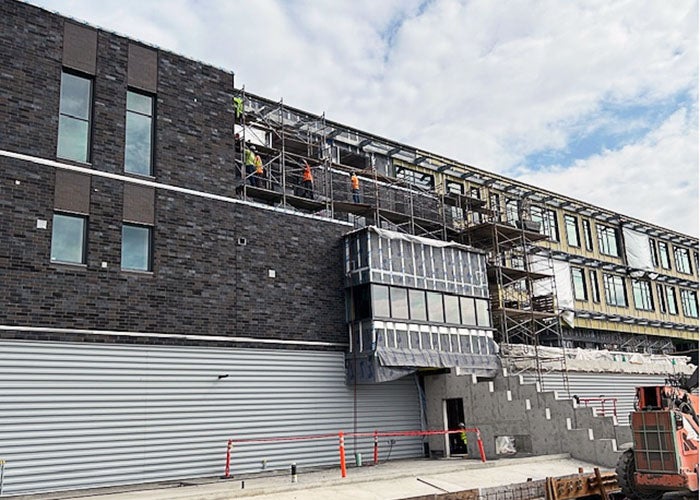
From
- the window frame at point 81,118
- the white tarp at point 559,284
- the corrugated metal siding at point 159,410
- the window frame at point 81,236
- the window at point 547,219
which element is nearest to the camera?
the corrugated metal siding at point 159,410

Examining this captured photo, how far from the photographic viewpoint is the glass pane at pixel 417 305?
71.9ft

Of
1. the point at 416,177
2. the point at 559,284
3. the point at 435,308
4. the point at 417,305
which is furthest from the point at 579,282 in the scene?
the point at 417,305

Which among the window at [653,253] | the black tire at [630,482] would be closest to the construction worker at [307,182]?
the black tire at [630,482]

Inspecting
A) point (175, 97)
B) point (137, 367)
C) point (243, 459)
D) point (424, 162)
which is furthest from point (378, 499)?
point (424, 162)

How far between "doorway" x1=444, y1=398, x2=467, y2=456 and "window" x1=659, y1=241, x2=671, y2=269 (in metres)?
25.6

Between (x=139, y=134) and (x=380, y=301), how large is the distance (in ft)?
27.9

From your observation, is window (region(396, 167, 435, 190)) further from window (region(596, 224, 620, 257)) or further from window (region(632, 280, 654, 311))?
window (region(632, 280, 654, 311))

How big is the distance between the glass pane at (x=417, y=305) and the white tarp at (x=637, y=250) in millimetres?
21763

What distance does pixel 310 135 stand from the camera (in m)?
26.7

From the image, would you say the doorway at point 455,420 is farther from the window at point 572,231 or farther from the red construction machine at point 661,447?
the window at point 572,231

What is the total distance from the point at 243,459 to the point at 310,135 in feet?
43.3

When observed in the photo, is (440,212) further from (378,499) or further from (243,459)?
Answer: (378,499)

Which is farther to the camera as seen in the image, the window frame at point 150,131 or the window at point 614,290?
the window at point 614,290

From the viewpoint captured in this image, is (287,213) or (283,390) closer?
(283,390)
